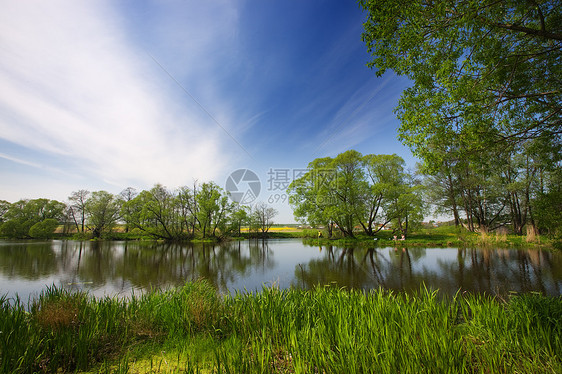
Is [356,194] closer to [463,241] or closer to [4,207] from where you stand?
[463,241]

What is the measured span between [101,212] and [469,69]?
56554mm

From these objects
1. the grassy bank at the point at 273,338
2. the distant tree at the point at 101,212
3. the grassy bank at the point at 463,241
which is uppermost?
the distant tree at the point at 101,212

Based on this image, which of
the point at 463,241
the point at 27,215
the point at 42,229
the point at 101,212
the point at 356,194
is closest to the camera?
the point at 463,241

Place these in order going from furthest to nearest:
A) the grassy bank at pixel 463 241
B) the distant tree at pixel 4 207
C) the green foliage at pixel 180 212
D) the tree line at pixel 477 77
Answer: the distant tree at pixel 4 207 → the green foliage at pixel 180 212 → the grassy bank at pixel 463 241 → the tree line at pixel 477 77

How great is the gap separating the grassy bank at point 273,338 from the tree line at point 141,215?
34.8 meters

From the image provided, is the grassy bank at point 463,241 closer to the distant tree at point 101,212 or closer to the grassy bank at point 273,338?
the grassy bank at point 273,338

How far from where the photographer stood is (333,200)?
28.0 meters

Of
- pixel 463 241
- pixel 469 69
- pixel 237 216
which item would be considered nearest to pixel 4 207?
pixel 237 216

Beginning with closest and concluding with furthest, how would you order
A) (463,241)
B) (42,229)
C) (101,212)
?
(463,241), (42,229), (101,212)

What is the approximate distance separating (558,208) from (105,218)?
57.5 metres

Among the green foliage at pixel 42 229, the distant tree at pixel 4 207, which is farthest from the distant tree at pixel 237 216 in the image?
the distant tree at pixel 4 207

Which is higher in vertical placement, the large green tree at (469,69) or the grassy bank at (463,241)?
the large green tree at (469,69)

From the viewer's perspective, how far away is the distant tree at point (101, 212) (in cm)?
4341

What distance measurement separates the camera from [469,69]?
229 inches
